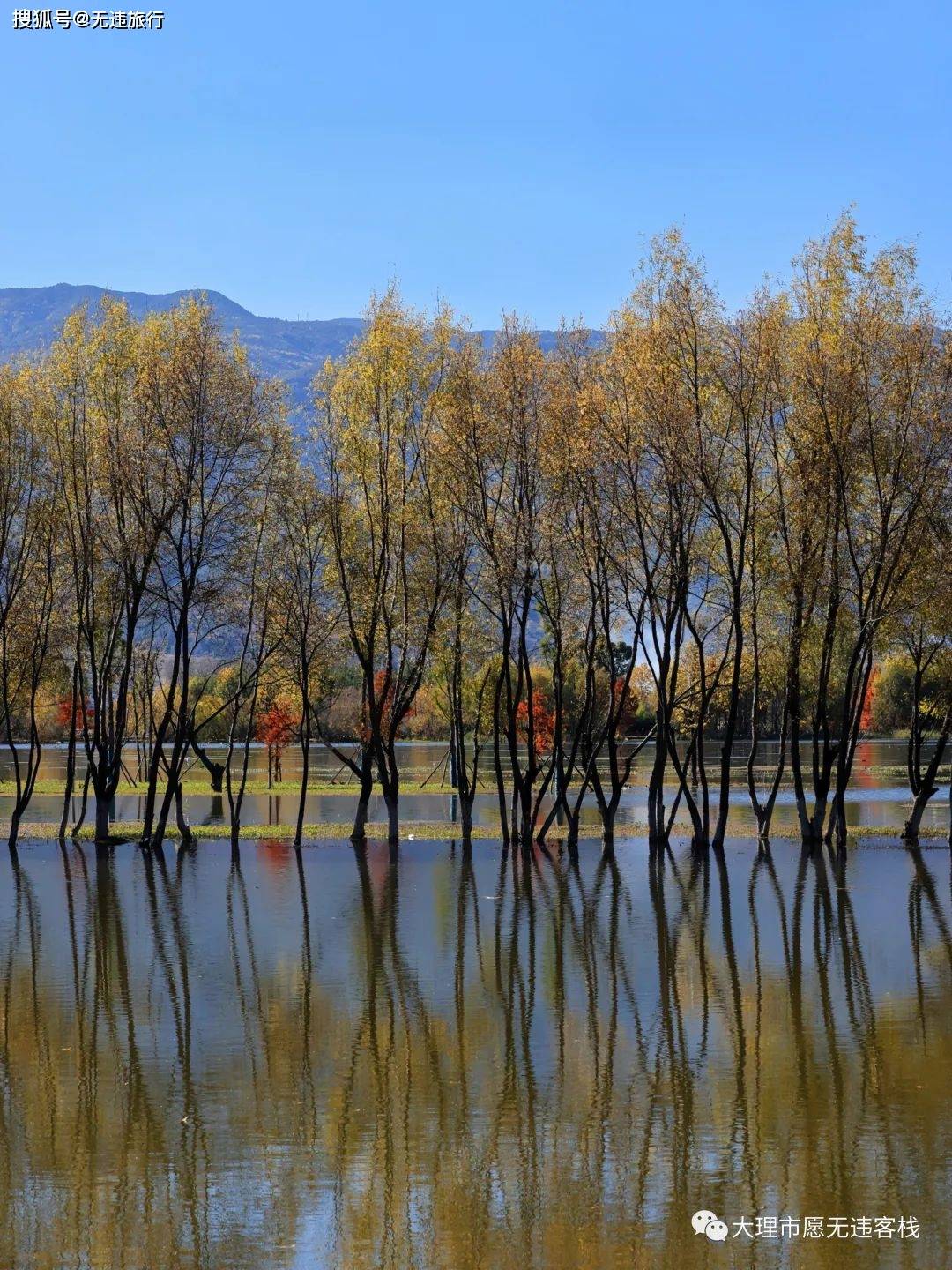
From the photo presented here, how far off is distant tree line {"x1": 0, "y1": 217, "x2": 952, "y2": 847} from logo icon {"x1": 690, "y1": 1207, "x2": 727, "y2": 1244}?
27.2 m

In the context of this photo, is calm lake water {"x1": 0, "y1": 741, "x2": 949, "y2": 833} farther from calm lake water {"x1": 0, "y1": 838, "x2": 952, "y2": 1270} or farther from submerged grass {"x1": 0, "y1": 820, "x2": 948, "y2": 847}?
calm lake water {"x1": 0, "y1": 838, "x2": 952, "y2": 1270}

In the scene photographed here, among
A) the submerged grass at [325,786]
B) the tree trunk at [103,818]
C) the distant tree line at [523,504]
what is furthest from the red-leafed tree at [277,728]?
the tree trunk at [103,818]

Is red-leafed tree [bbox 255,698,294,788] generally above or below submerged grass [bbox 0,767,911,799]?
above

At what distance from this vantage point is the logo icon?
967 cm

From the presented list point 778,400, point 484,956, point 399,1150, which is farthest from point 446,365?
point 399,1150

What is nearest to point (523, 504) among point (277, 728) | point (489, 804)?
point (489, 804)

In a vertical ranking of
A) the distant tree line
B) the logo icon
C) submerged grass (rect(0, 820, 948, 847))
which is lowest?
submerged grass (rect(0, 820, 948, 847))

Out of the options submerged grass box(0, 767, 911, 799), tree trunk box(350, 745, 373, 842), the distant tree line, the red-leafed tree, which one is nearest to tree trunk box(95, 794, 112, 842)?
the distant tree line

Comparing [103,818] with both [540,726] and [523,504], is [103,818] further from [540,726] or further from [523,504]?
[540,726]

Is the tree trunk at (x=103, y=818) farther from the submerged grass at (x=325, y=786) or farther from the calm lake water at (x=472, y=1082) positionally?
the submerged grass at (x=325, y=786)

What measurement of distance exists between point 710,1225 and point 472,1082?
174 inches

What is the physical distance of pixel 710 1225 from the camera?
9836 mm

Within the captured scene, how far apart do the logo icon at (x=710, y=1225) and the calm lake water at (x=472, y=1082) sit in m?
0.09

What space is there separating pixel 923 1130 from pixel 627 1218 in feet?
11.2
